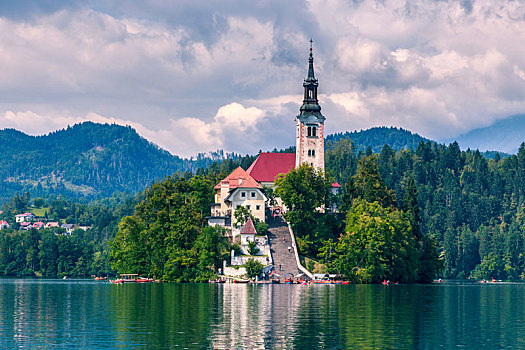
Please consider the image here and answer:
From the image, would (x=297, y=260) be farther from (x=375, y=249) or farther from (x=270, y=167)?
(x=270, y=167)

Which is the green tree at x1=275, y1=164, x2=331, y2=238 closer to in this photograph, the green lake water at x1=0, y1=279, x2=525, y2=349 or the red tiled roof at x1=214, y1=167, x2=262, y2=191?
the red tiled roof at x1=214, y1=167, x2=262, y2=191

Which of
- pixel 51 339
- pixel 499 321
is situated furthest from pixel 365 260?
pixel 51 339

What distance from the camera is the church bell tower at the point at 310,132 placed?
134125 millimetres

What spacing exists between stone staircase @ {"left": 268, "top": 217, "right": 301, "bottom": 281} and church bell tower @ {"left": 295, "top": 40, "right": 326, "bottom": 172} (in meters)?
15.4

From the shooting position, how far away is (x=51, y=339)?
4172 centimetres

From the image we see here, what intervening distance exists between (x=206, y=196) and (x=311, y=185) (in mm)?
18258

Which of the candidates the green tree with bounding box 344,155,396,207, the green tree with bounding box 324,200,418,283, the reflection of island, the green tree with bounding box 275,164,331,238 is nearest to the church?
the green tree with bounding box 275,164,331,238

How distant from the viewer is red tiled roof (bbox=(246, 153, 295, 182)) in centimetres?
13500

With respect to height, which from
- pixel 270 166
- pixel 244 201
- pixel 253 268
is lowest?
pixel 253 268

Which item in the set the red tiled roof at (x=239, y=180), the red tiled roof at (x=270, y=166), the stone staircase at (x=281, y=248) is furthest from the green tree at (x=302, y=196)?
the red tiled roof at (x=270, y=166)

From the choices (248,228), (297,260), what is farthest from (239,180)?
(297,260)

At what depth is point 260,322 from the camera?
50.3 meters

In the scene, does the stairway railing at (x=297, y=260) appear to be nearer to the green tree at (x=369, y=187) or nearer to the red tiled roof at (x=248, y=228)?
the red tiled roof at (x=248, y=228)

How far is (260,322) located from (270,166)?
87.6 metres
